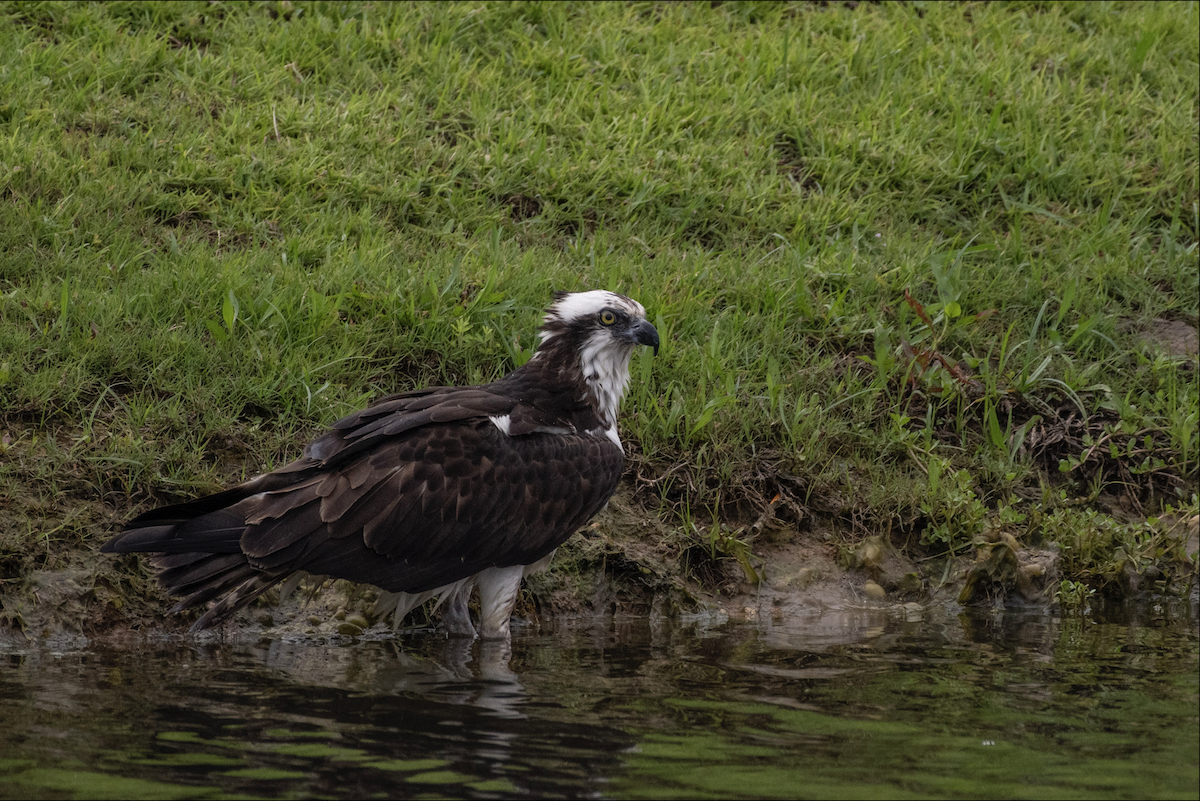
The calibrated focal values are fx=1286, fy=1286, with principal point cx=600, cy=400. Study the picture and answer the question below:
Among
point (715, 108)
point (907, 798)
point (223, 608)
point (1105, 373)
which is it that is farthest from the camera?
point (715, 108)

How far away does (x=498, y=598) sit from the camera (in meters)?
5.75

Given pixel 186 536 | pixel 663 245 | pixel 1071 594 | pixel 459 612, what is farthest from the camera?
pixel 663 245

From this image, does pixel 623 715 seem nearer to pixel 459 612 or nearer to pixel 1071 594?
pixel 459 612

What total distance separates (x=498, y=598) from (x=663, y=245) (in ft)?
10.3

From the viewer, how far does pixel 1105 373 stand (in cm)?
755

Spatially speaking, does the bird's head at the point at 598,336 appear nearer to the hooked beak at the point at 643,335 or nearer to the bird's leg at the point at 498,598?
the hooked beak at the point at 643,335

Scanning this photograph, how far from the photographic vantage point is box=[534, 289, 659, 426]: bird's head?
19.7 ft

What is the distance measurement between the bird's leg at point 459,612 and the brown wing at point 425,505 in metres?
0.34

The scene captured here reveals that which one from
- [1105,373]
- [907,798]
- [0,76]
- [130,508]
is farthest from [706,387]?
[0,76]

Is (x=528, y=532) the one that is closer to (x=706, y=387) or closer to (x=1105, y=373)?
(x=706, y=387)

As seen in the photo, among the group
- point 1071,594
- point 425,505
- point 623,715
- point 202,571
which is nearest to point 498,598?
point 425,505

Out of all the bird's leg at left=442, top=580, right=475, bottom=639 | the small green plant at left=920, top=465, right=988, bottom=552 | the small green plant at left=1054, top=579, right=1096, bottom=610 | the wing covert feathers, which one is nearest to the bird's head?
the wing covert feathers

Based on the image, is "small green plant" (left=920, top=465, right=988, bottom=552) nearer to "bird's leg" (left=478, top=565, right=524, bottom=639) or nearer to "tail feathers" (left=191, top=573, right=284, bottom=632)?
"bird's leg" (left=478, top=565, right=524, bottom=639)

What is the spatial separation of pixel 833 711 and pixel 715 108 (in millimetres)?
5705
